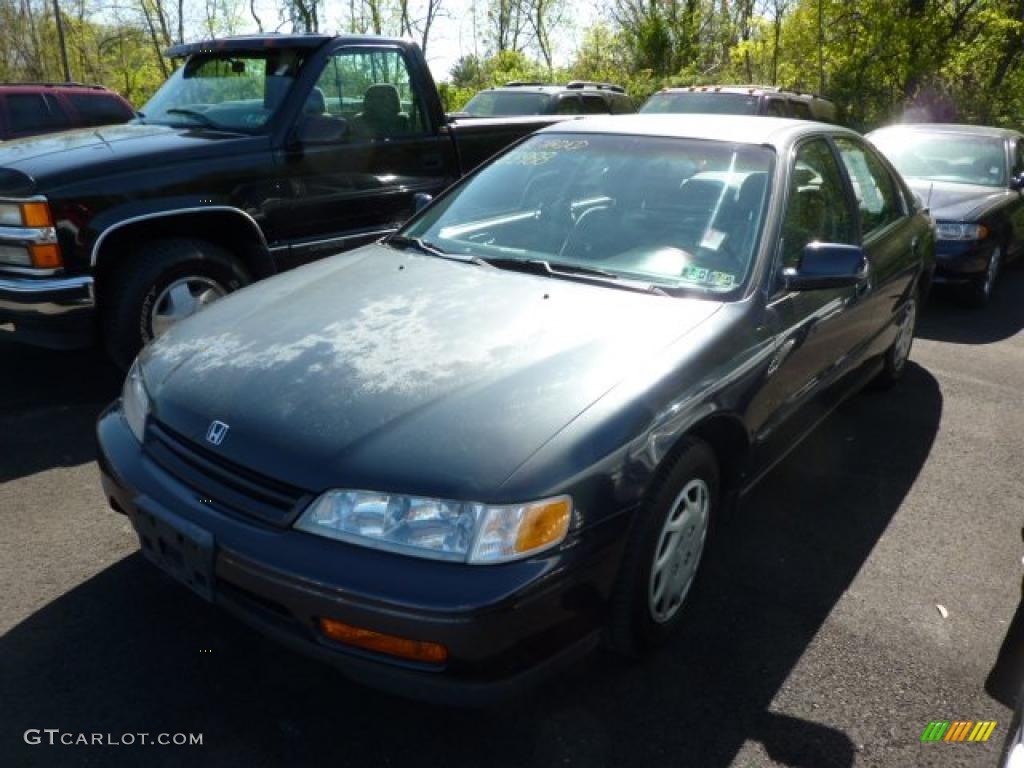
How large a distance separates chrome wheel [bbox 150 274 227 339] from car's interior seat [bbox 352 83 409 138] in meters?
1.37

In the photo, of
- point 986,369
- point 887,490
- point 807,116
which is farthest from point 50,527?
point 807,116

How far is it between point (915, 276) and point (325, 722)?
3.96 metres

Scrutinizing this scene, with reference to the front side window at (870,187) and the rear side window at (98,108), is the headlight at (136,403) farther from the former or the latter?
the rear side window at (98,108)

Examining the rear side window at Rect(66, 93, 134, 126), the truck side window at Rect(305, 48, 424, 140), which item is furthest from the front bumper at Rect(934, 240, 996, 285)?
the rear side window at Rect(66, 93, 134, 126)

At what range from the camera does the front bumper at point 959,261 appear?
691 centimetres

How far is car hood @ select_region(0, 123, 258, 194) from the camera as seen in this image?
4.08 m

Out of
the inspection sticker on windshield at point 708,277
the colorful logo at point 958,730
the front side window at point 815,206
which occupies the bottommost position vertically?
the colorful logo at point 958,730

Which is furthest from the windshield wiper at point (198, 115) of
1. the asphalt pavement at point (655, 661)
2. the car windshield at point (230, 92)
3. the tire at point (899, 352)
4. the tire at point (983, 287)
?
the tire at point (983, 287)

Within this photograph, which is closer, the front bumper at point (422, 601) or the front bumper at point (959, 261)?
the front bumper at point (422, 601)

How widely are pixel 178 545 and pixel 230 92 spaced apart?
12.5 feet

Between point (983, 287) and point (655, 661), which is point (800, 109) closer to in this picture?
point (983, 287)

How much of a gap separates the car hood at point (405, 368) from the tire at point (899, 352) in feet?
8.36

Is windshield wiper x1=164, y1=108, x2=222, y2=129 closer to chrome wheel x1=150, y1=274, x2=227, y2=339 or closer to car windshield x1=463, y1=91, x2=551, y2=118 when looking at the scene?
chrome wheel x1=150, y1=274, x2=227, y2=339

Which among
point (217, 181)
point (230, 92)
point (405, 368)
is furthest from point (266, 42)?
point (405, 368)
